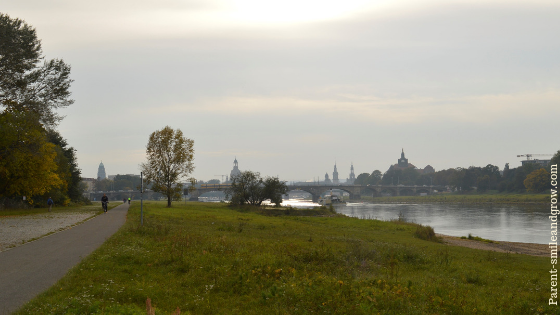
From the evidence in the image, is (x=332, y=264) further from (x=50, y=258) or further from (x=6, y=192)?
(x=6, y=192)

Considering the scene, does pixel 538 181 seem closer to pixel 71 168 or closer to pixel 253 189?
pixel 253 189

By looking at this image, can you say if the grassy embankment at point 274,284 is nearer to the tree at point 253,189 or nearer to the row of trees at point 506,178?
the tree at point 253,189

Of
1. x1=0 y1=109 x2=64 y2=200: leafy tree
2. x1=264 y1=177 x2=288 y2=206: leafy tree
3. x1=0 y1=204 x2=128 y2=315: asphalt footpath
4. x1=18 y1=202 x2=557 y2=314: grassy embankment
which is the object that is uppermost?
x1=0 y1=109 x2=64 y2=200: leafy tree

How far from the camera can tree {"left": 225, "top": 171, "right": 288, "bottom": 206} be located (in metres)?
70.6

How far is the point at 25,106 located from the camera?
Result: 39156mm

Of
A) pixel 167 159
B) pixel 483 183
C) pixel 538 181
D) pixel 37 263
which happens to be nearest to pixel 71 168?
pixel 167 159

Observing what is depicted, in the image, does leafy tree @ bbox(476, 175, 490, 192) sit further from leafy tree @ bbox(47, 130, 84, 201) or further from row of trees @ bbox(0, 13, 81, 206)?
row of trees @ bbox(0, 13, 81, 206)

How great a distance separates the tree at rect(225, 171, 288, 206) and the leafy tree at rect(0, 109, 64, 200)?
108ft

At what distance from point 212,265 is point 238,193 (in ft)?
187

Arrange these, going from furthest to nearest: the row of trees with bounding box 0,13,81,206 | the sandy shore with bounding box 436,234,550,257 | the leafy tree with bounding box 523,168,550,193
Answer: the leafy tree with bounding box 523,168,550,193 < the row of trees with bounding box 0,13,81,206 < the sandy shore with bounding box 436,234,550,257

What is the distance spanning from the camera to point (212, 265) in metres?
13.9

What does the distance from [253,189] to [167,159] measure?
19122 millimetres

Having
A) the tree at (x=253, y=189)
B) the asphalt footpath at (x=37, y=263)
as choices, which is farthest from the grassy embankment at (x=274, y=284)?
the tree at (x=253, y=189)

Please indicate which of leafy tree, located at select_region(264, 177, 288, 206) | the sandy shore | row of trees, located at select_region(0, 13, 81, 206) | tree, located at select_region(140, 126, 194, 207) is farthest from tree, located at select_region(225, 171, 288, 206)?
the sandy shore
